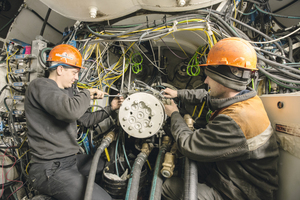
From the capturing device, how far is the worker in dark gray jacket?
Result: 2.60 ft

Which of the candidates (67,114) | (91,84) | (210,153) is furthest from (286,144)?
(91,84)

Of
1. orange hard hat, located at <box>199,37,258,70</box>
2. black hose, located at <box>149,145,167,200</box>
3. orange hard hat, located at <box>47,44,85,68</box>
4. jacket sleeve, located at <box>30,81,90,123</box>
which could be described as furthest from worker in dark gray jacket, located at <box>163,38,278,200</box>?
orange hard hat, located at <box>47,44,85,68</box>

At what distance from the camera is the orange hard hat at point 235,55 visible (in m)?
0.88

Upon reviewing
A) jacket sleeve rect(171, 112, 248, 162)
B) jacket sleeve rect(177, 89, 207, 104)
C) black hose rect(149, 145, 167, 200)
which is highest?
jacket sleeve rect(177, 89, 207, 104)

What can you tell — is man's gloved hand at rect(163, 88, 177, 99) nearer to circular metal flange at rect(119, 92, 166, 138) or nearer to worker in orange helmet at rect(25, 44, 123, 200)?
circular metal flange at rect(119, 92, 166, 138)

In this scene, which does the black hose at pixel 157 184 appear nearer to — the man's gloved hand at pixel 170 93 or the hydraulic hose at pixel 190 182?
the hydraulic hose at pixel 190 182

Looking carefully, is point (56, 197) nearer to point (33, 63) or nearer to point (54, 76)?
point (54, 76)

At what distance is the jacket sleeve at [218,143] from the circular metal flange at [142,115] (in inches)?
A: 12.7

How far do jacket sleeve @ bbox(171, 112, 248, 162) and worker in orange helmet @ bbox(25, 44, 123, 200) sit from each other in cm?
78

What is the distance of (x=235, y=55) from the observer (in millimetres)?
890

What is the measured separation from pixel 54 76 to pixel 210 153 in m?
1.33

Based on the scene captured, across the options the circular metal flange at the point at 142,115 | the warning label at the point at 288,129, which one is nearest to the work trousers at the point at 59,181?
the circular metal flange at the point at 142,115

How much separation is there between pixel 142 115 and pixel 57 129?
2.26 feet

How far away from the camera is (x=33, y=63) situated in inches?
57.1
